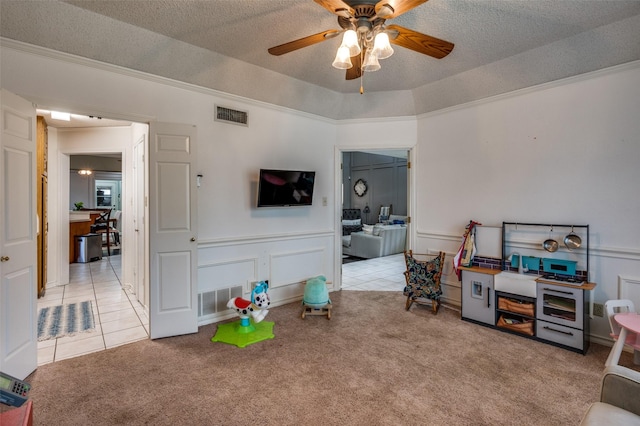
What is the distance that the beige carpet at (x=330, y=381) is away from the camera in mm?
2021

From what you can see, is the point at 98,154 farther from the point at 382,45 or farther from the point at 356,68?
the point at 382,45

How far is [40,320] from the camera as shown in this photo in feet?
11.8

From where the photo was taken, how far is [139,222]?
13.3ft

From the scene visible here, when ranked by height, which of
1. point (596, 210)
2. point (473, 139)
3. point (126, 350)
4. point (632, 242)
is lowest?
point (126, 350)

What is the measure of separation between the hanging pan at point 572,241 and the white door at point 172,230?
12.3 ft

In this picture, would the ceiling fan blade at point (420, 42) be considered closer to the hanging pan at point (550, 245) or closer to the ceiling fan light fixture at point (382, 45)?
the ceiling fan light fixture at point (382, 45)

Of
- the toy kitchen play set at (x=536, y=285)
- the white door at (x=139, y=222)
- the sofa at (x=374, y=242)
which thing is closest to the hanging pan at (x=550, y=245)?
the toy kitchen play set at (x=536, y=285)

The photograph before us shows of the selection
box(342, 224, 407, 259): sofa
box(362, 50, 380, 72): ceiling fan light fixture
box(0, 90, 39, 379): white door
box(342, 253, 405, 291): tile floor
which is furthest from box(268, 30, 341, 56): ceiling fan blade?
box(342, 224, 407, 259): sofa

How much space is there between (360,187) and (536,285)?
795 cm

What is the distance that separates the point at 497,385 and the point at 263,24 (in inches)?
135

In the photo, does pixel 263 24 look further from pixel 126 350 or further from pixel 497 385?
pixel 497 385

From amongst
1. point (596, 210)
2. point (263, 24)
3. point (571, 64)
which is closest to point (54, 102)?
point (263, 24)

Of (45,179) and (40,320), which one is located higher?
(45,179)

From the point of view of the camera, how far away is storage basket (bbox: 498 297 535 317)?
3129 mm
